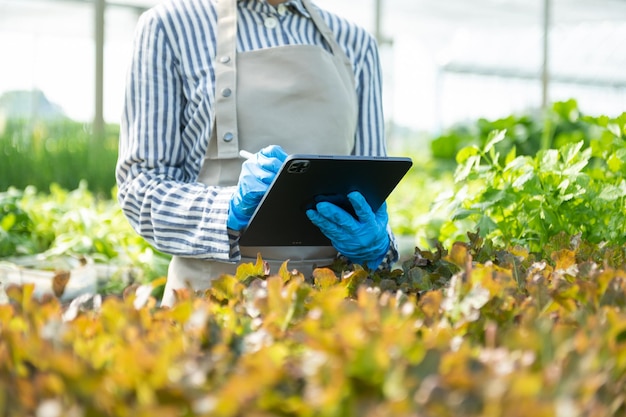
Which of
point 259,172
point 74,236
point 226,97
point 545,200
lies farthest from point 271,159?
point 74,236

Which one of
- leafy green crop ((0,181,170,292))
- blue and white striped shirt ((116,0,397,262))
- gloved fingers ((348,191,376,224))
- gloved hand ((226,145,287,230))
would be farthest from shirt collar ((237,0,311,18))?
leafy green crop ((0,181,170,292))

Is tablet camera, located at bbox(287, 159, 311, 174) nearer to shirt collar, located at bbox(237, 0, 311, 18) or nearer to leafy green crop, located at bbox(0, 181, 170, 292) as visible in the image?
shirt collar, located at bbox(237, 0, 311, 18)

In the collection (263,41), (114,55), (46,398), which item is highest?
(114,55)

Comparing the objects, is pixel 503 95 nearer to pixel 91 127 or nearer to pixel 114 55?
pixel 114 55

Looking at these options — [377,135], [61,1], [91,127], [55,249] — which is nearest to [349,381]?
[377,135]

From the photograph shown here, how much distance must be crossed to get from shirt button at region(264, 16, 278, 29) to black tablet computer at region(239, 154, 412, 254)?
1.55 feet

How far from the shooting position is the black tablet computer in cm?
129

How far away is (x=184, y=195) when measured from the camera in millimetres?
1544

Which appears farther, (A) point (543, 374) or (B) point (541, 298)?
(B) point (541, 298)

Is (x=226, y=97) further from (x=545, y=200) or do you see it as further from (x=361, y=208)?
(x=545, y=200)

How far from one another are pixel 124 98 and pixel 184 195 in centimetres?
26

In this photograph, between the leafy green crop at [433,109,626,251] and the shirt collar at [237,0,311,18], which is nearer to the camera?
the leafy green crop at [433,109,626,251]

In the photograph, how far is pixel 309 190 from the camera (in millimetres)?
1386

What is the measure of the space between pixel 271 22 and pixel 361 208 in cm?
52
